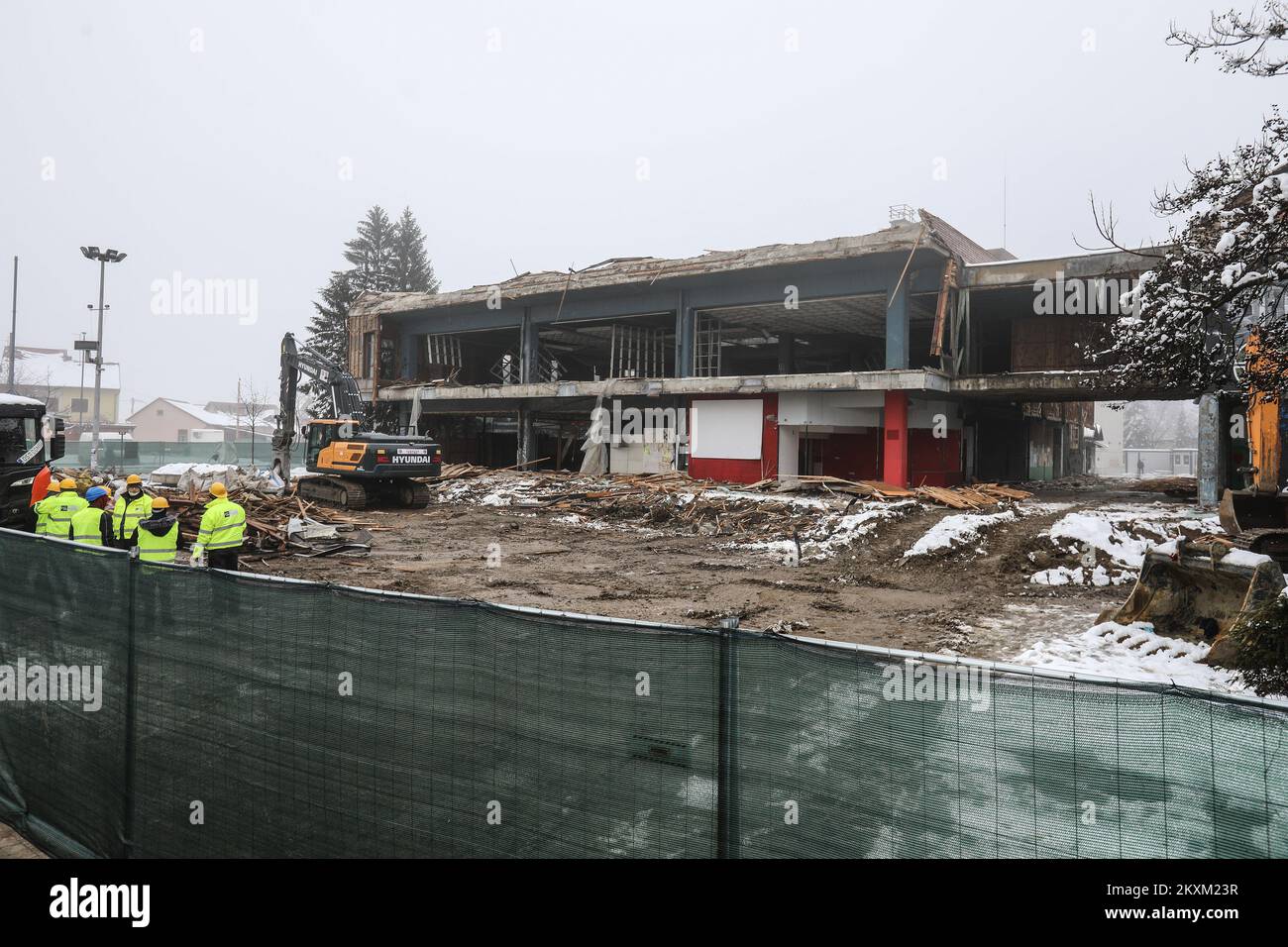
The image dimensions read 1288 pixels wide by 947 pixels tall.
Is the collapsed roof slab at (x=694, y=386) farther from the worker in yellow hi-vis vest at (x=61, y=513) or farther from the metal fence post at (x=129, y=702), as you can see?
the metal fence post at (x=129, y=702)

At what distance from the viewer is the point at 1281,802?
291 cm

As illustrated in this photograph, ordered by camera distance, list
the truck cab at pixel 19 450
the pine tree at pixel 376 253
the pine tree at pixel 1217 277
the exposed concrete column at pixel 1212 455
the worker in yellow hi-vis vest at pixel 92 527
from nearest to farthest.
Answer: the pine tree at pixel 1217 277 → the worker in yellow hi-vis vest at pixel 92 527 → the truck cab at pixel 19 450 → the exposed concrete column at pixel 1212 455 → the pine tree at pixel 376 253

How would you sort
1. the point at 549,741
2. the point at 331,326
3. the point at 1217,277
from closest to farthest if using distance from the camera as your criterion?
the point at 549,741, the point at 1217,277, the point at 331,326

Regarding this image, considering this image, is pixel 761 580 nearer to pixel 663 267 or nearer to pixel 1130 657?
pixel 1130 657

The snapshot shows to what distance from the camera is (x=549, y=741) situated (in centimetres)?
397

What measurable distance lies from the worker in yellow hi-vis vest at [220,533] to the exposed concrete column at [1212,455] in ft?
76.7

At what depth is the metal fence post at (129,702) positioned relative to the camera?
488cm

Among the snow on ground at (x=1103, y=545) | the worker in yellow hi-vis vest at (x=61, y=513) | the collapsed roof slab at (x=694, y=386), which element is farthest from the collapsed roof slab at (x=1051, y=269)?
the worker in yellow hi-vis vest at (x=61, y=513)

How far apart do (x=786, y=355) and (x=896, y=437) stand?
889cm

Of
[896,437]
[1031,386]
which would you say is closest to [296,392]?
[896,437]

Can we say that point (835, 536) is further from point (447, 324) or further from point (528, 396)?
point (447, 324)

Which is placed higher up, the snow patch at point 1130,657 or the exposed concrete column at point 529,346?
the exposed concrete column at point 529,346

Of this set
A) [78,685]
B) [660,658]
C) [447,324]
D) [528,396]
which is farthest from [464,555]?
[447,324]
